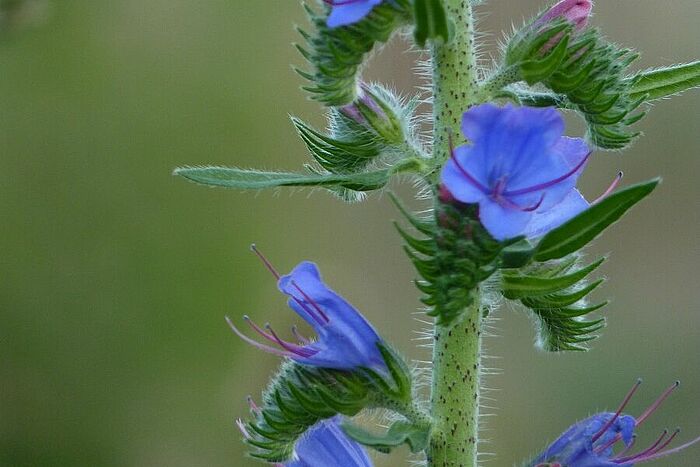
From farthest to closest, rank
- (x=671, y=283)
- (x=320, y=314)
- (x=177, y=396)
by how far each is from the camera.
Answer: (x=671, y=283) < (x=177, y=396) < (x=320, y=314)

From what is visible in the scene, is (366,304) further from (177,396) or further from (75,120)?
(75,120)

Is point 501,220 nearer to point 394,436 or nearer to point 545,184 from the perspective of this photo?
point 545,184

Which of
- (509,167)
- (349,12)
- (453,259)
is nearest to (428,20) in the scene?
(349,12)

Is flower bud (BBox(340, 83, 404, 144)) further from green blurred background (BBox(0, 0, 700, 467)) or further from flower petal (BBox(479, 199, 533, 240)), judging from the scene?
green blurred background (BBox(0, 0, 700, 467))

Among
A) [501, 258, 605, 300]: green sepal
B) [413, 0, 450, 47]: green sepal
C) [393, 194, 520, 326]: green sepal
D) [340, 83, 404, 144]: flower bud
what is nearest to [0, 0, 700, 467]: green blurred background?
[340, 83, 404, 144]: flower bud

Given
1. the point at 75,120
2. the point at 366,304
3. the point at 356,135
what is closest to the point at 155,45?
the point at 75,120

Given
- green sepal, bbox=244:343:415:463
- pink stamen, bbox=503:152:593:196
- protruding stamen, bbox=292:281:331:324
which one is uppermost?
protruding stamen, bbox=292:281:331:324

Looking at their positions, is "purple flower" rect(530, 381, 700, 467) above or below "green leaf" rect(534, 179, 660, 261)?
below
